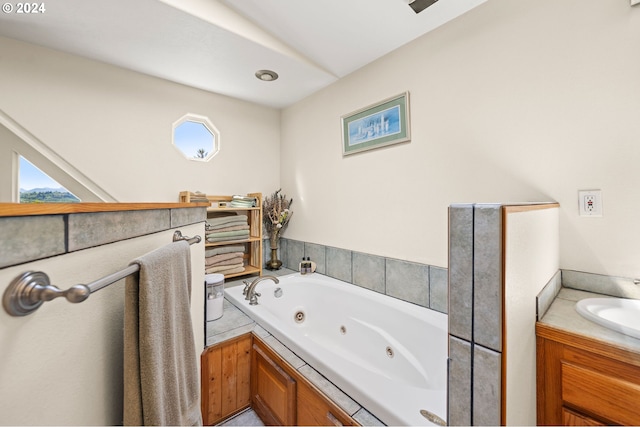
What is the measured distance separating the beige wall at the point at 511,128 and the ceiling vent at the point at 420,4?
0.87 feet

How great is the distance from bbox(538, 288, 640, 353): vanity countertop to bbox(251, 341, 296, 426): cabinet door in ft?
3.71

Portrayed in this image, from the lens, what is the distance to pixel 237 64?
2.04 meters

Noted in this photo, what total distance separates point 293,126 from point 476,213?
2.47 metres

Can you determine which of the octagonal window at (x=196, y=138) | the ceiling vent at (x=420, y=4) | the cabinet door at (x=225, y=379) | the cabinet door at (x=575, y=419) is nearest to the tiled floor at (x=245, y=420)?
the cabinet door at (x=225, y=379)

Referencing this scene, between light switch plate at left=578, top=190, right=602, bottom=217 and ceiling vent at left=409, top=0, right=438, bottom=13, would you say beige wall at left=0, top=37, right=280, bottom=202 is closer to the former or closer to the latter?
ceiling vent at left=409, top=0, right=438, bottom=13

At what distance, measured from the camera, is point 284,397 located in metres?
1.30

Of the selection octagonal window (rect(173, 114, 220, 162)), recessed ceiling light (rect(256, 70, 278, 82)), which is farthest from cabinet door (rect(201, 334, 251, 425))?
recessed ceiling light (rect(256, 70, 278, 82))

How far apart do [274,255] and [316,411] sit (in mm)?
1893

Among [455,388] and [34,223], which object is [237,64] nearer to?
[34,223]

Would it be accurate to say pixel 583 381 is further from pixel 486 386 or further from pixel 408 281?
pixel 408 281

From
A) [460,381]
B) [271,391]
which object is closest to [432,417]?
[460,381]

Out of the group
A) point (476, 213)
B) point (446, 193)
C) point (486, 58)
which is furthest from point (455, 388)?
point (486, 58)

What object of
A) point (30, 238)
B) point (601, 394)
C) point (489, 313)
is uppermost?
point (30, 238)

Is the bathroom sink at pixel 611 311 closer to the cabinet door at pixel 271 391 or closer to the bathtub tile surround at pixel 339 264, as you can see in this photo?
the cabinet door at pixel 271 391
